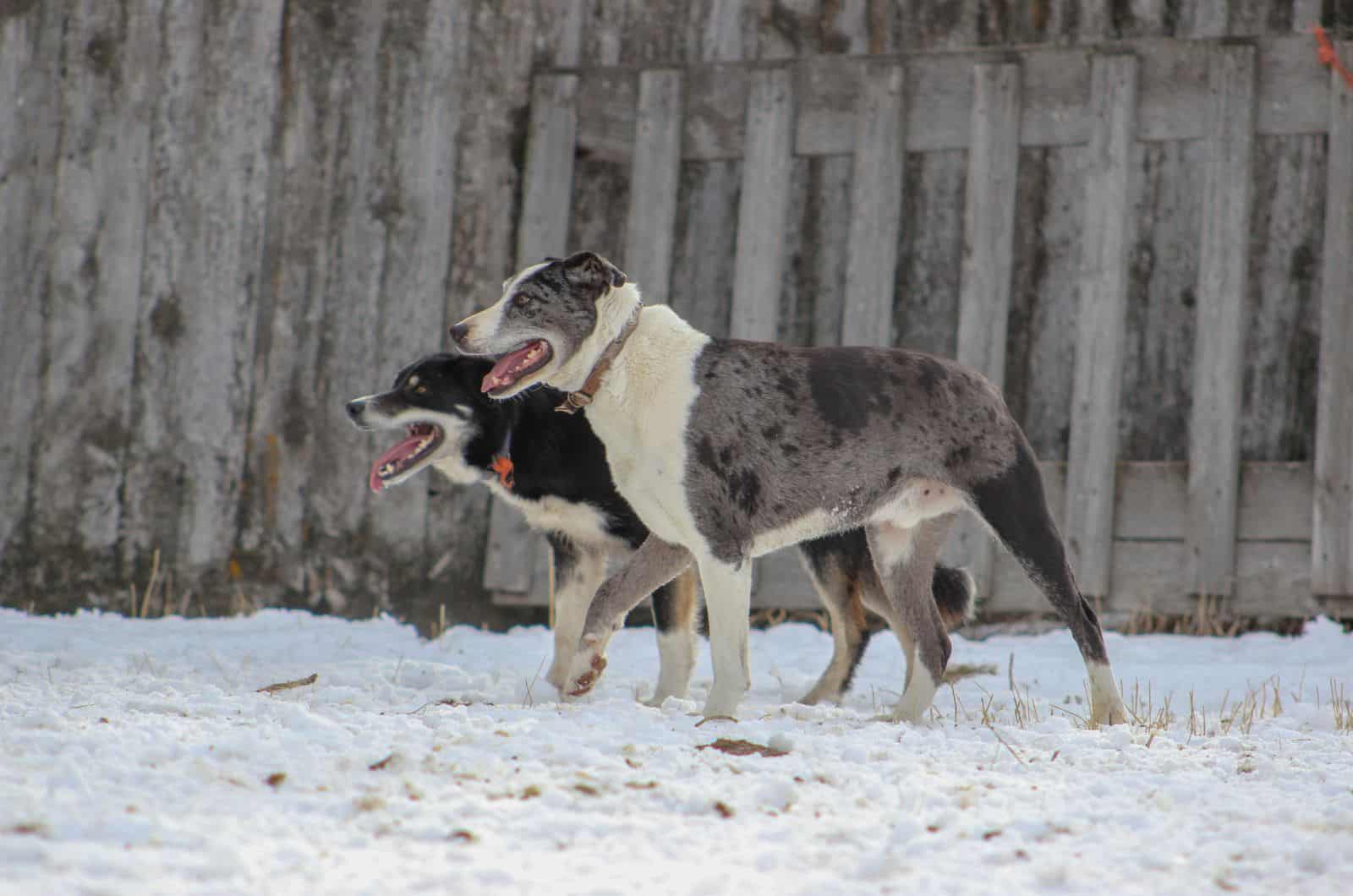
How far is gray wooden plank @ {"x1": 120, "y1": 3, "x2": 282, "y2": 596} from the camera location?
7648 mm

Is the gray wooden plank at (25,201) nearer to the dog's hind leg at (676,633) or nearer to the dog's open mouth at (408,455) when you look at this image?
the dog's open mouth at (408,455)

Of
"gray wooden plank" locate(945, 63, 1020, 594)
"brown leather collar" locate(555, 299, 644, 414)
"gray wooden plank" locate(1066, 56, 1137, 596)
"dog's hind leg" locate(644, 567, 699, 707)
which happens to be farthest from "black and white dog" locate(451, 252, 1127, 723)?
"gray wooden plank" locate(945, 63, 1020, 594)

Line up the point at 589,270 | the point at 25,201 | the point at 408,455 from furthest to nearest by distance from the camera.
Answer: the point at 25,201 < the point at 408,455 < the point at 589,270

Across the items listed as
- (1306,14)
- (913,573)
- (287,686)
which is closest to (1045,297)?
(1306,14)

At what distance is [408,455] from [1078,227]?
11.3 ft

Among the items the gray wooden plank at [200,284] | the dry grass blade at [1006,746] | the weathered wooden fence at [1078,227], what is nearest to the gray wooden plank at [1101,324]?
the weathered wooden fence at [1078,227]

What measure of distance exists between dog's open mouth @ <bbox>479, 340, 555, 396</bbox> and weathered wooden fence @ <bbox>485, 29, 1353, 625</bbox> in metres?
2.48

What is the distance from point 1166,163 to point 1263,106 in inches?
21.8

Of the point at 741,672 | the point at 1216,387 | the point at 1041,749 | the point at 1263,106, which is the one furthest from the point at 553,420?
the point at 1263,106

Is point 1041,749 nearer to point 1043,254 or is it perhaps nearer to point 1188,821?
point 1188,821

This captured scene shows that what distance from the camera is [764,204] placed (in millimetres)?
7328

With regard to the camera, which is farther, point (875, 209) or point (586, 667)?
point (875, 209)

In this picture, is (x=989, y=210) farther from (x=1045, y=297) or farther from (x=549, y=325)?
(x=549, y=325)

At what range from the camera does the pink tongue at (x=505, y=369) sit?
16.0 feet
